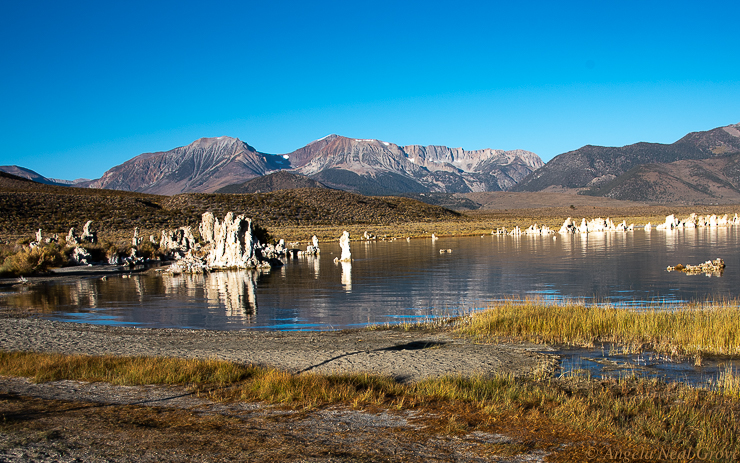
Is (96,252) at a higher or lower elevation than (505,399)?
higher

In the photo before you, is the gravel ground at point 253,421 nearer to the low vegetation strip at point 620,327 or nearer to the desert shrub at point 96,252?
the low vegetation strip at point 620,327

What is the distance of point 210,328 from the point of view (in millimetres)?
18141

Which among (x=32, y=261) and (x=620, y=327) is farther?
(x=32, y=261)

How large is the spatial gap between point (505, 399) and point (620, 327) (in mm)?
7595

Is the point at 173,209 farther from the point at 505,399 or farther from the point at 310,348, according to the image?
the point at 505,399

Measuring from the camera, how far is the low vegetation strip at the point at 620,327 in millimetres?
12898

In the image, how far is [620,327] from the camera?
14.7m

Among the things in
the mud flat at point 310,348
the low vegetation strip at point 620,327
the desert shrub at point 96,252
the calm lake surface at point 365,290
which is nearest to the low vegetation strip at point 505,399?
the mud flat at point 310,348

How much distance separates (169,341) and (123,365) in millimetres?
3658

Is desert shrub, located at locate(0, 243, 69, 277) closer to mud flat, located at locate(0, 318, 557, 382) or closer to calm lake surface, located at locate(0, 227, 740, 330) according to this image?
calm lake surface, located at locate(0, 227, 740, 330)

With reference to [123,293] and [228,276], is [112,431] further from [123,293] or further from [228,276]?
[228,276]

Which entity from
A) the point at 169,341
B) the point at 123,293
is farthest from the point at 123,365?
the point at 123,293

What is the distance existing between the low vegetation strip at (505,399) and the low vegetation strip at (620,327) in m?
4.01

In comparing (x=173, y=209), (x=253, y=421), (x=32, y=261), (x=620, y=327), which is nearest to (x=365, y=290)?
(x=620, y=327)
